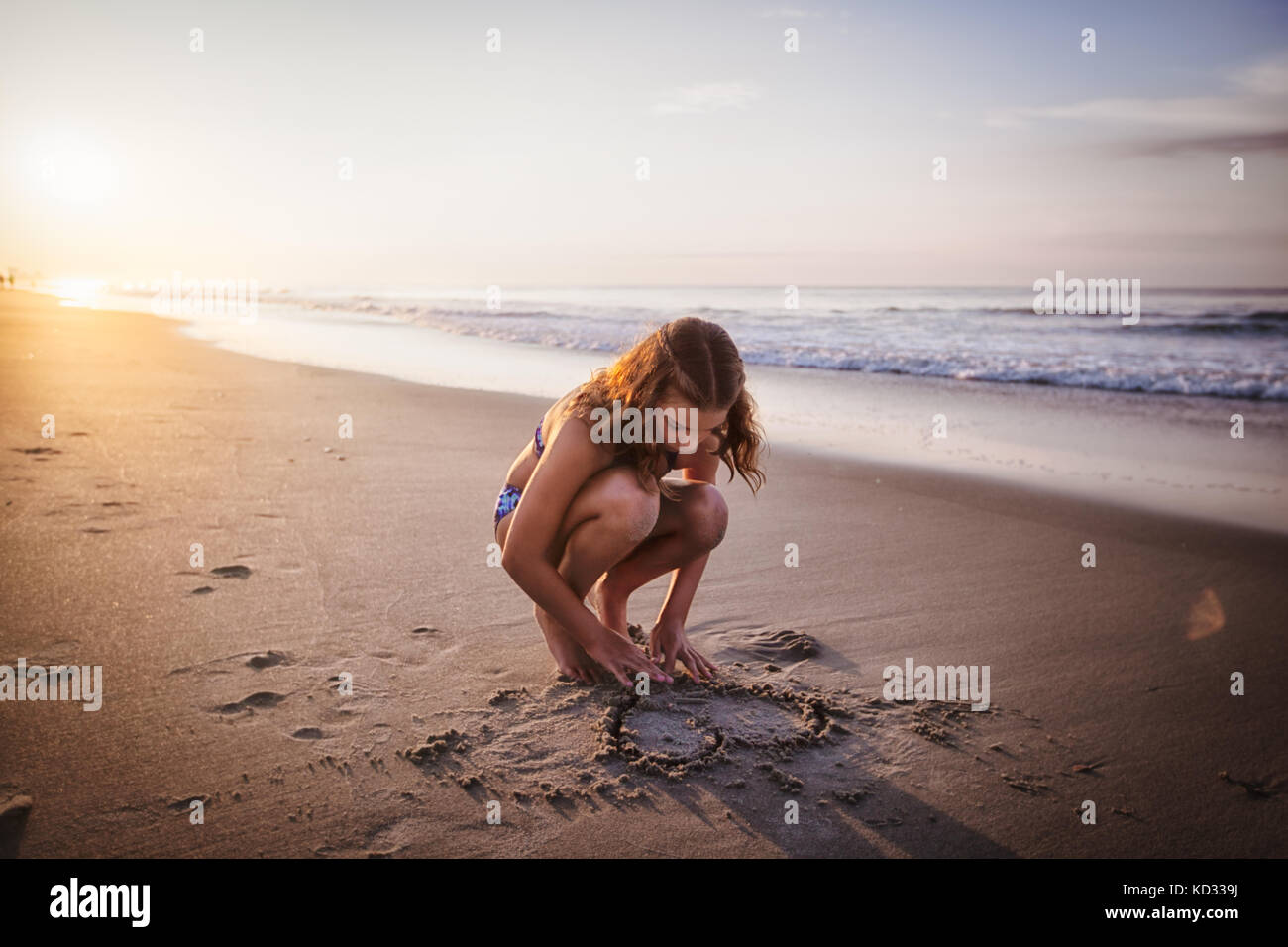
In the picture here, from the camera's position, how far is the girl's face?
8.34ft

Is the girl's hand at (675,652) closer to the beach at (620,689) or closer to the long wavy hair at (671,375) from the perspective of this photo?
the beach at (620,689)

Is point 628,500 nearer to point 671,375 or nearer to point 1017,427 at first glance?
point 671,375

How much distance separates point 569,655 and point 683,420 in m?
0.94

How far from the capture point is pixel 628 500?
269cm

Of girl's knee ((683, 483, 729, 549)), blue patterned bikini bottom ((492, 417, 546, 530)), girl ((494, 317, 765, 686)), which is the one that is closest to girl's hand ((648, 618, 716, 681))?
girl ((494, 317, 765, 686))

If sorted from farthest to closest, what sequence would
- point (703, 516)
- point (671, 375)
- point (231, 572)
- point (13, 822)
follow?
point (231, 572) < point (703, 516) < point (671, 375) < point (13, 822)

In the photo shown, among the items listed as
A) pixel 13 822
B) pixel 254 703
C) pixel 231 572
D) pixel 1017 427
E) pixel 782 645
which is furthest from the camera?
pixel 1017 427

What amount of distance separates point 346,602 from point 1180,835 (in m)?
2.84

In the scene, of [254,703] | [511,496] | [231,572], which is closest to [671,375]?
Result: [511,496]

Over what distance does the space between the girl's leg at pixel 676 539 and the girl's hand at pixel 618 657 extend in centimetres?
34

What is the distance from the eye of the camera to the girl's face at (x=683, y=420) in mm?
2543

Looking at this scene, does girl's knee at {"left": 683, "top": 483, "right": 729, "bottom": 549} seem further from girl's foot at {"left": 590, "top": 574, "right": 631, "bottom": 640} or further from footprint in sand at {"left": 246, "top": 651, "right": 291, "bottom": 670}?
footprint in sand at {"left": 246, "top": 651, "right": 291, "bottom": 670}

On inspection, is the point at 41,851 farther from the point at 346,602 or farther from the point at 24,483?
the point at 24,483

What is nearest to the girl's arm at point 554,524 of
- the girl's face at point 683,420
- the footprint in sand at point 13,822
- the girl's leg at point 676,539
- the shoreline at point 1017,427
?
the girl's face at point 683,420
